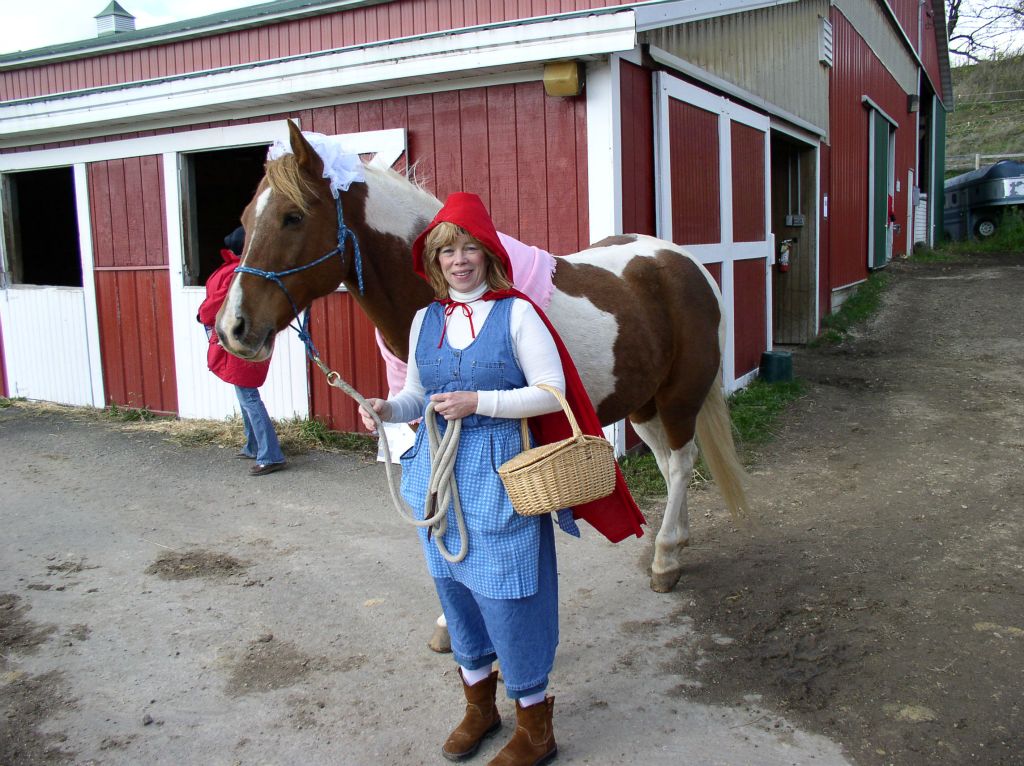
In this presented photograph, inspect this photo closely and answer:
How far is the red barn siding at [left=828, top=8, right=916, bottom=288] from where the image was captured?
1035cm

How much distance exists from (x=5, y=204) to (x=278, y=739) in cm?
684

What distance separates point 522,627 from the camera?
2236 millimetres

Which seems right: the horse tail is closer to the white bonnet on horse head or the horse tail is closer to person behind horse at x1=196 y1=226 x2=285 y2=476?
the white bonnet on horse head

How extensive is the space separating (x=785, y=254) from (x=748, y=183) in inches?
86.5

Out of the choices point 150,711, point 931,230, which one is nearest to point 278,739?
point 150,711

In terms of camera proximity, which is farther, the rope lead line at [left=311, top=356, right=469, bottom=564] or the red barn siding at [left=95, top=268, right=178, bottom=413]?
the red barn siding at [left=95, top=268, right=178, bottom=413]

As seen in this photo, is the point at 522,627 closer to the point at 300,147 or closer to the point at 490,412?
the point at 490,412

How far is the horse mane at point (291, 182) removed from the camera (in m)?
2.46

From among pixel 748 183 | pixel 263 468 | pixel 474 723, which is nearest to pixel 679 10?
pixel 748 183

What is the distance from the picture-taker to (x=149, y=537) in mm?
4367

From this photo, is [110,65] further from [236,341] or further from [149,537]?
[236,341]

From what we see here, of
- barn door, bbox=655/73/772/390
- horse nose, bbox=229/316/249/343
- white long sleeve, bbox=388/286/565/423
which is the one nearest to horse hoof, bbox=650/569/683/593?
white long sleeve, bbox=388/286/565/423

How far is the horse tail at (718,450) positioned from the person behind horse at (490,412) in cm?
167

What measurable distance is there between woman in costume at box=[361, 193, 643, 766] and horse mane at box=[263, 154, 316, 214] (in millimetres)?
422
